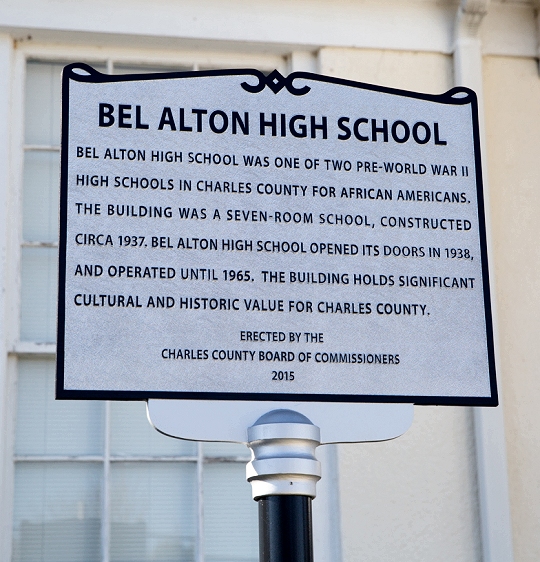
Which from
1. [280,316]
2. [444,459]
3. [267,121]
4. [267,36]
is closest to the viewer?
[280,316]

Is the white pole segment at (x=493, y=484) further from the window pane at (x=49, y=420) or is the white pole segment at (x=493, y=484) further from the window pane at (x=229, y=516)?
the window pane at (x=49, y=420)

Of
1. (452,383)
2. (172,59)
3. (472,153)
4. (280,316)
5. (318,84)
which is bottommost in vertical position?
(452,383)

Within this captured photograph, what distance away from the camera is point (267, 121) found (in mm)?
2846

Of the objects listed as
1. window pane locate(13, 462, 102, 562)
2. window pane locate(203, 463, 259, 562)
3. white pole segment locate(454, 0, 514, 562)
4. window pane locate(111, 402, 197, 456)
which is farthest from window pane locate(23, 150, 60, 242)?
white pole segment locate(454, 0, 514, 562)

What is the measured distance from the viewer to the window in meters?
4.55

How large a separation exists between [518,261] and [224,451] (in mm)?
1696

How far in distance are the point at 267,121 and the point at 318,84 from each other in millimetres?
200

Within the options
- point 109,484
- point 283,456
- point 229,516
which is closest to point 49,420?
point 109,484

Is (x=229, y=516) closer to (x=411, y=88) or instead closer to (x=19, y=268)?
(x=19, y=268)

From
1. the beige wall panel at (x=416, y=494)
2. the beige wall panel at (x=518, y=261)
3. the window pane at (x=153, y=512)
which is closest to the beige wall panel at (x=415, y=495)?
the beige wall panel at (x=416, y=494)

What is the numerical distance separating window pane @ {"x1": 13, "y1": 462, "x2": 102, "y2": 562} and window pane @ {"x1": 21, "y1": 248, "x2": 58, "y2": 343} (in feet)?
2.00

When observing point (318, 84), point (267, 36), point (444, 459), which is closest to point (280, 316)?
point (318, 84)

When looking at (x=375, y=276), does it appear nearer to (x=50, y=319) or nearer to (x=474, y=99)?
(x=474, y=99)

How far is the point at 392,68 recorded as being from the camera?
5.35m
